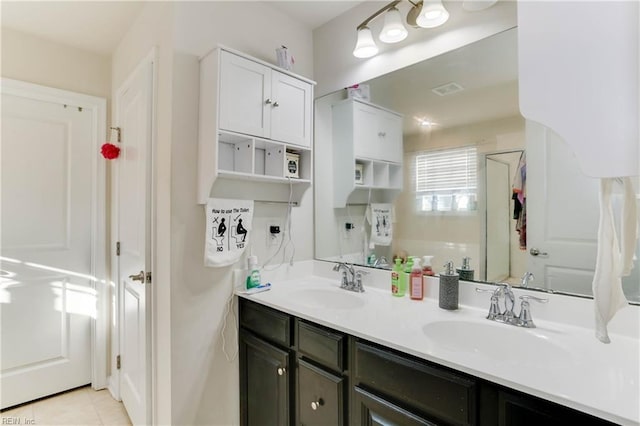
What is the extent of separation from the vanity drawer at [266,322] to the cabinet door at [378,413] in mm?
412

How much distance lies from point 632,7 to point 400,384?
1.10m

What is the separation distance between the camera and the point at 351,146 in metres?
1.93

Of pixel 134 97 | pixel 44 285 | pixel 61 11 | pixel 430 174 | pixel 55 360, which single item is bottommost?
pixel 55 360

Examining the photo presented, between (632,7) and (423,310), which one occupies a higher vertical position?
(632,7)

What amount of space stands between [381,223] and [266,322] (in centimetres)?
82

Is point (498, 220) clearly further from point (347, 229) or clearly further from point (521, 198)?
point (347, 229)

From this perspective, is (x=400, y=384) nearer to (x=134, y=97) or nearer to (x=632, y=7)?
(x=632, y=7)

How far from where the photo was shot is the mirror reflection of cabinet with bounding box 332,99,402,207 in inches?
68.5

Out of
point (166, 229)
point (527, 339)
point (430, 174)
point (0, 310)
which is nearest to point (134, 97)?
point (166, 229)

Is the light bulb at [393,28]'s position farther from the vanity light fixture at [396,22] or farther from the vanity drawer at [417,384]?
the vanity drawer at [417,384]

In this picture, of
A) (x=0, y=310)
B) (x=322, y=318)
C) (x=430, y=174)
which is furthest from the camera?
(x=0, y=310)

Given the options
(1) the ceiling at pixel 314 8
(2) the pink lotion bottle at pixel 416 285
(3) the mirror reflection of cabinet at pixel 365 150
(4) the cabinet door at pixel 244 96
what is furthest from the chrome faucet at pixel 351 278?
(1) the ceiling at pixel 314 8

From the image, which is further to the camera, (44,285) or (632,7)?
(44,285)

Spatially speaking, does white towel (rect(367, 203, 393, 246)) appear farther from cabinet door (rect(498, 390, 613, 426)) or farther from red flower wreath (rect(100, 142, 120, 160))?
red flower wreath (rect(100, 142, 120, 160))
